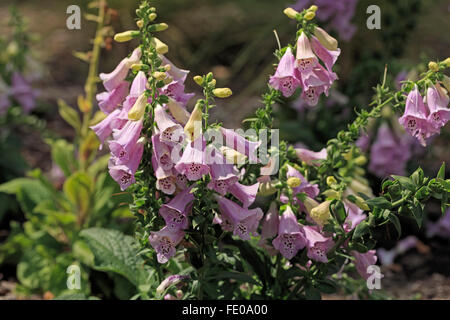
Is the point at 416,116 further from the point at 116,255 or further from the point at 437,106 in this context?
the point at 116,255

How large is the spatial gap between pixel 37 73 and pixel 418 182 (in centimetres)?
227

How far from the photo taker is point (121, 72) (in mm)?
1449

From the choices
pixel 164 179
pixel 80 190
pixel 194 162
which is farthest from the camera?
pixel 80 190

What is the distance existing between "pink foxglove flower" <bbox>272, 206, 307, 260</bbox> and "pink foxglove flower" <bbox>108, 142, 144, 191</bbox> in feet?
1.29

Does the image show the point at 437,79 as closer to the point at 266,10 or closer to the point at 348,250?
the point at 348,250

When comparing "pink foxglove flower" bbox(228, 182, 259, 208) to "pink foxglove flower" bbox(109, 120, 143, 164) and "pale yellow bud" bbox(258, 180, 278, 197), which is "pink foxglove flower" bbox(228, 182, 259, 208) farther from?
"pink foxglove flower" bbox(109, 120, 143, 164)

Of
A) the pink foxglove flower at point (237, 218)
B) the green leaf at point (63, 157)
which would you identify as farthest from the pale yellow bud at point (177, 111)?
the green leaf at point (63, 157)

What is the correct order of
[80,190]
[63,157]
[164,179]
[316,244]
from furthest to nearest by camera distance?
[63,157], [80,190], [316,244], [164,179]

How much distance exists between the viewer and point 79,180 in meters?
2.13

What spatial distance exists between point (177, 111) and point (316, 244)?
491 mm

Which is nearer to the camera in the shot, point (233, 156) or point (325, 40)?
point (233, 156)

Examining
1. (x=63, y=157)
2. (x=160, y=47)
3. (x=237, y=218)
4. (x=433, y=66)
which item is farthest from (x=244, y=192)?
(x=63, y=157)

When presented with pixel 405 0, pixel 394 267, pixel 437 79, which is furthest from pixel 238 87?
pixel 437 79

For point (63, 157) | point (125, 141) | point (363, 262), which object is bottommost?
point (363, 262)
